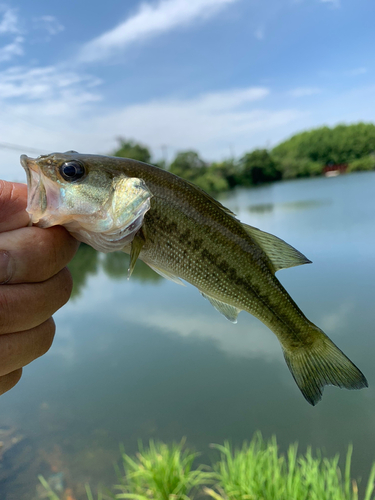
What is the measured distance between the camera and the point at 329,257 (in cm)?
1822

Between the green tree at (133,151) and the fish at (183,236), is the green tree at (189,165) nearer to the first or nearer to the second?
the green tree at (133,151)

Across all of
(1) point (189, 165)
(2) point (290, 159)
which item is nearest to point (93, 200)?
(1) point (189, 165)

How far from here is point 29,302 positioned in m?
1.24

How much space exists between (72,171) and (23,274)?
42cm

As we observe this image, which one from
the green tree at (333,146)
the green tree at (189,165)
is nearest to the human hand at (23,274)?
the green tree at (189,165)

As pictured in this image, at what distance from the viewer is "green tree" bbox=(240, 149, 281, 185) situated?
5725 centimetres

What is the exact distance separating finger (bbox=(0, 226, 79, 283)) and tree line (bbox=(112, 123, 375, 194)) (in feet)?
136

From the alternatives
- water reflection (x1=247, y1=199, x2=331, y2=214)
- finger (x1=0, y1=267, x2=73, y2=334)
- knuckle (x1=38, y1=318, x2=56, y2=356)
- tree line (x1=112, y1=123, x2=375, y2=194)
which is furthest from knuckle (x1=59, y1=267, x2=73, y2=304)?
tree line (x1=112, y1=123, x2=375, y2=194)

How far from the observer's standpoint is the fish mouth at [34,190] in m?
1.20

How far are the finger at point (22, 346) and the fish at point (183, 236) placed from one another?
1.34ft

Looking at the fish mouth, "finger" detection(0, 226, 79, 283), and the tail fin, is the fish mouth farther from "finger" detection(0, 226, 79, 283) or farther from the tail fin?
the tail fin

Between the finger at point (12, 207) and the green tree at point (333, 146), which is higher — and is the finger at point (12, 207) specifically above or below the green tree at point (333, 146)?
below

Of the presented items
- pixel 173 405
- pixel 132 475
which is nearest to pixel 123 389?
pixel 173 405

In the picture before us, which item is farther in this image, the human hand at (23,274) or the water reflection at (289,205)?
the water reflection at (289,205)
